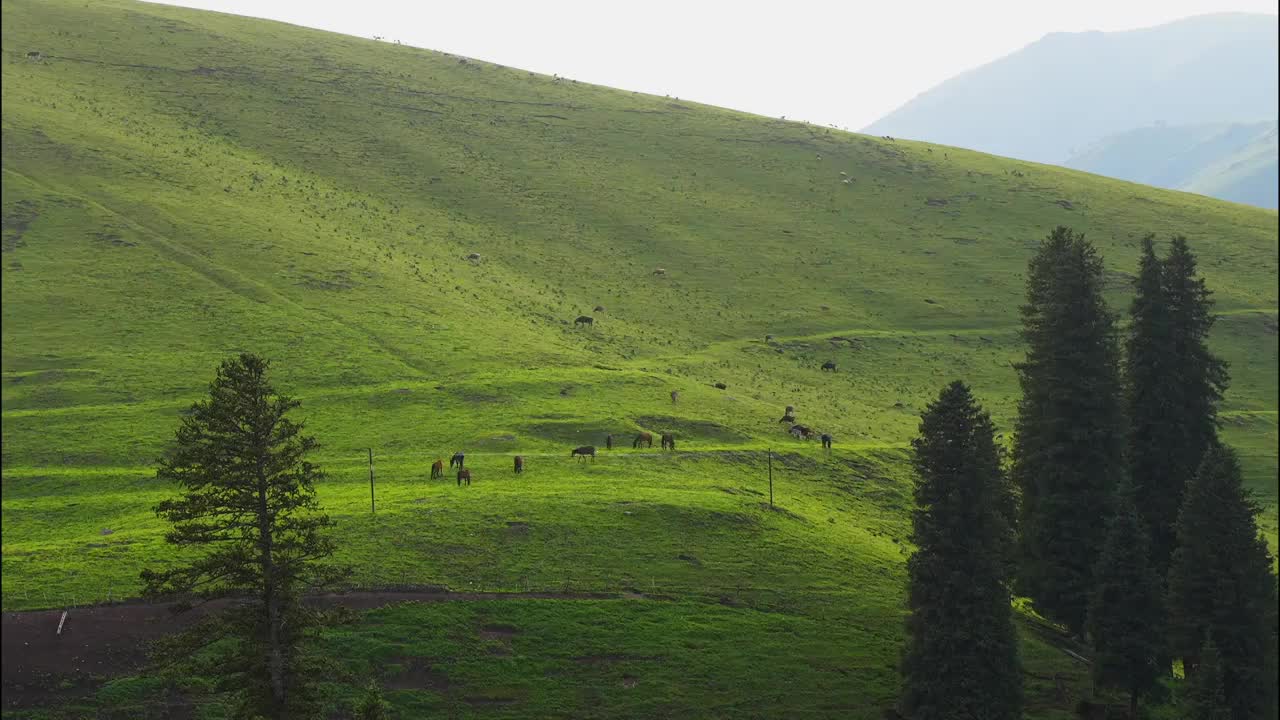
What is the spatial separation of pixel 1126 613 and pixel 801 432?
108ft

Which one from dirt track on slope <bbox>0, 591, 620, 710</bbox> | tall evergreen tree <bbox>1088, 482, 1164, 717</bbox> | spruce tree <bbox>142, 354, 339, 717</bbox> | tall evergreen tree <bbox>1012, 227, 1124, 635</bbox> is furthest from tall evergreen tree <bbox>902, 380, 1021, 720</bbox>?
spruce tree <bbox>142, 354, 339, 717</bbox>

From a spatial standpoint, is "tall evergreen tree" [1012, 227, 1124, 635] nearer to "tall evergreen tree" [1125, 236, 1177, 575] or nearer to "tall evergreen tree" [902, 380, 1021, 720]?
"tall evergreen tree" [1125, 236, 1177, 575]

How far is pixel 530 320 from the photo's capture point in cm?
10094

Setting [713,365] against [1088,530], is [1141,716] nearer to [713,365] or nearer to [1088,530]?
[1088,530]

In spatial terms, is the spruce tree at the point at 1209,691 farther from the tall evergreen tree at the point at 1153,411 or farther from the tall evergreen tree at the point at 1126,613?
the tall evergreen tree at the point at 1153,411

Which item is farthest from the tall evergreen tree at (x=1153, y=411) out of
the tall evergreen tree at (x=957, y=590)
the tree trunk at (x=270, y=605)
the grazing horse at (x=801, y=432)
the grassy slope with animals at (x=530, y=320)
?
the tree trunk at (x=270, y=605)

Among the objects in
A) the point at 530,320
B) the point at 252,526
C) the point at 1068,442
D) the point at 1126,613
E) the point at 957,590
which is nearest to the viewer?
the point at 252,526

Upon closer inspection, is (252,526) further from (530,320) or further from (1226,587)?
(530,320)

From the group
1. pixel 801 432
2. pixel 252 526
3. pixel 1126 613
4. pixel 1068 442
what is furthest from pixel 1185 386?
pixel 252 526

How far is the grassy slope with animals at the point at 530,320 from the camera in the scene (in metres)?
46.5

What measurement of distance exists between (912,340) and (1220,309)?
38.6 metres

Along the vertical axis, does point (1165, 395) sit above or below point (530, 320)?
below

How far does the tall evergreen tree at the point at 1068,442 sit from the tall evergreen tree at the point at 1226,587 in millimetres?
4806

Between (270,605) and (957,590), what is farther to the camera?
(957,590)
